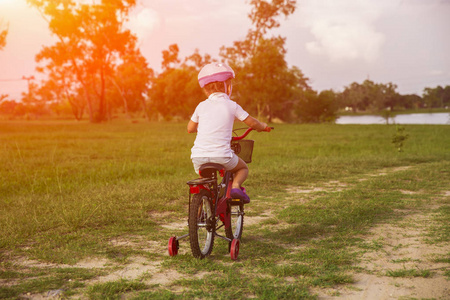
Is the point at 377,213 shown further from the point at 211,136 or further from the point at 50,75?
the point at 50,75

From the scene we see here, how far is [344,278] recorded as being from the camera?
12.3 feet

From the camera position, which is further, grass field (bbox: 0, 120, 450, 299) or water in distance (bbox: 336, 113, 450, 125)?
water in distance (bbox: 336, 113, 450, 125)

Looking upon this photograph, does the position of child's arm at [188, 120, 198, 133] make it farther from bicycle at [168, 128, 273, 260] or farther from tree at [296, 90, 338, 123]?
tree at [296, 90, 338, 123]

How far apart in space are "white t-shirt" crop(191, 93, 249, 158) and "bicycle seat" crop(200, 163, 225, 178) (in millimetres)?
101

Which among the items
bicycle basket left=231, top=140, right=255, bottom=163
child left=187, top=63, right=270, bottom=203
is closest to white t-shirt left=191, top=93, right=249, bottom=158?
child left=187, top=63, right=270, bottom=203

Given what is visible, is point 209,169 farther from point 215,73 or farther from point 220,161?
point 215,73

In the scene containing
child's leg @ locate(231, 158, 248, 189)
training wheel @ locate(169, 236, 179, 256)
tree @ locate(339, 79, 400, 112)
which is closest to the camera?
training wheel @ locate(169, 236, 179, 256)

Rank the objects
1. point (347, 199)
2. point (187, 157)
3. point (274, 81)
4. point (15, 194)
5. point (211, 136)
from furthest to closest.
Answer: point (274, 81) < point (187, 157) < point (15, 194) < point (347, 199) < point (211, 136)

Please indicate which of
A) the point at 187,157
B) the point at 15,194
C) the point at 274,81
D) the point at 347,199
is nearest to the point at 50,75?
the point at 274,81

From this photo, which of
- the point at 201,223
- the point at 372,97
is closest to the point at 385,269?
the point at 201,223

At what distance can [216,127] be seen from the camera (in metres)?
4.28

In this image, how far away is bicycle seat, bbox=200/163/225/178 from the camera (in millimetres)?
4183

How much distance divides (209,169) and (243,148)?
584 mm

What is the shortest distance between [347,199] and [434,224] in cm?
186
